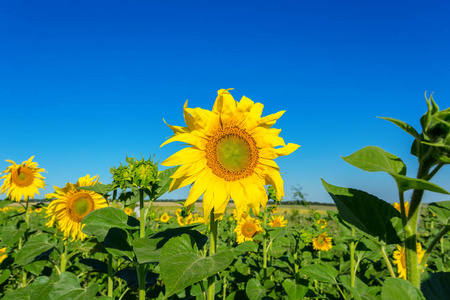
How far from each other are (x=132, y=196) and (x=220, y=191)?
3.08 ft

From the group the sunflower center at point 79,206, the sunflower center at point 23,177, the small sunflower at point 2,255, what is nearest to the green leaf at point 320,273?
the sunflower center at point 79,206

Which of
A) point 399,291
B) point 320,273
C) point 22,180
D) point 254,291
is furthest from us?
point 22,180

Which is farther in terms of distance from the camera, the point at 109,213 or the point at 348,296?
the point at 348,296

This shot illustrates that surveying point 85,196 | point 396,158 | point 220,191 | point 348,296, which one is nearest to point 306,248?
point 348,296

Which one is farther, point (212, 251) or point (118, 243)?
point (118, 243)

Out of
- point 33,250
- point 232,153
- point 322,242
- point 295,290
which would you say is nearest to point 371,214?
point 232,153

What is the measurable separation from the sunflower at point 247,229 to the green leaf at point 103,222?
12.4ft

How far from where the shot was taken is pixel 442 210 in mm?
1302

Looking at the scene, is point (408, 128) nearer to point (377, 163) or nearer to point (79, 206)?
point (377, 163)

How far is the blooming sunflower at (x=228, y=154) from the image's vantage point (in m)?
1.83

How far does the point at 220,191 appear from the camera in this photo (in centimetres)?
192

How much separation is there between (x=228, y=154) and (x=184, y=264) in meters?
0.80

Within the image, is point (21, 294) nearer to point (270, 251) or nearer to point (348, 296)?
point (270, 251)

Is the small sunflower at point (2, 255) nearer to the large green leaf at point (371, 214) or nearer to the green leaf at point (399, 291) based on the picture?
the large green leaf at point (371, 214)
